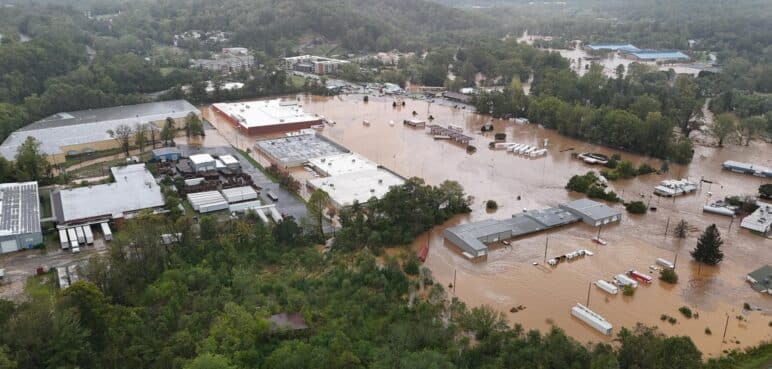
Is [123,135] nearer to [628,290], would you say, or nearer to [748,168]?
[628,290]

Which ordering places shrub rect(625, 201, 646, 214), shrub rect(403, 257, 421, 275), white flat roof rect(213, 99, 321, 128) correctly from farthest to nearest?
white flat roof rect(213, 99, 321, 128) < shrub rect(625, 201, 646, 214) < shrub rect(403, 257, 421, 275)

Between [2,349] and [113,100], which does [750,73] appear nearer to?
[113,100]

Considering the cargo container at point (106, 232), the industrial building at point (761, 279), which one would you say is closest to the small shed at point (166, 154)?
the cargo container at point (106, 232)

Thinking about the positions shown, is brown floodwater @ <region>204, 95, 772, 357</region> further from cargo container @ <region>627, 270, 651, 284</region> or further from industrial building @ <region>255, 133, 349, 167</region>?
industrial building @ <region>255, 133, 349, 167</region>

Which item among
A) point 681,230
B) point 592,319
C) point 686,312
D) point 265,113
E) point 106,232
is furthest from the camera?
point 265,113

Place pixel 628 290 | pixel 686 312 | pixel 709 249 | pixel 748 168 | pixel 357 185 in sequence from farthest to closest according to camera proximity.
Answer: pixel 748 168, pixel 357 185, pixel 709 249, pixel 628 290, pixel 686 312

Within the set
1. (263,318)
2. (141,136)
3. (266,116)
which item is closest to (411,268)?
(263,318)

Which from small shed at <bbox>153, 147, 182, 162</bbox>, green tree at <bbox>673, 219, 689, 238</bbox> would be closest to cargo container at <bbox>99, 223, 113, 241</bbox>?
small shed at <bbox>153, 147, 182, 162</bbox>

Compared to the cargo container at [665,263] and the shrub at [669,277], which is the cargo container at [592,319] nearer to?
the shrub at [669,277]

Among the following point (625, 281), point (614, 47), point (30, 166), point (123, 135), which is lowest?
point (625, 281)
